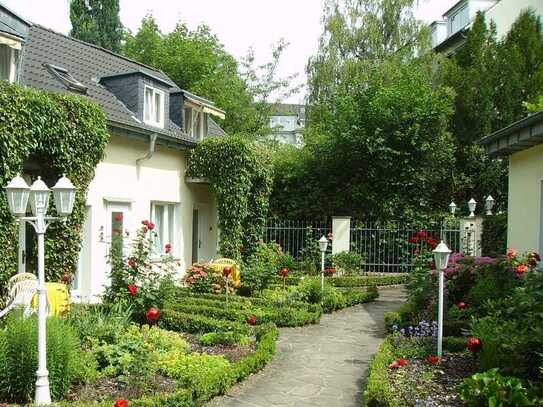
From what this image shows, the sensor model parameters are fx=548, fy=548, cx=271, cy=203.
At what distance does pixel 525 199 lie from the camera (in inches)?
456

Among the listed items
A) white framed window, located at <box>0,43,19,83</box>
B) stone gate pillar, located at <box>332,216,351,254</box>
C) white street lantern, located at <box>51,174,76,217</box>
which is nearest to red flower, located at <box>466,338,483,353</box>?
white street lantern, located at <box>51,174,76,217</box>

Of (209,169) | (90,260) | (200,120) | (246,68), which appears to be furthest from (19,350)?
(246,68)

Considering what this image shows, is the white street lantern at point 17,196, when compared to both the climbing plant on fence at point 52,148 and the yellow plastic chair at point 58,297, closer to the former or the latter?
the yellow plastic chair at point 58,297

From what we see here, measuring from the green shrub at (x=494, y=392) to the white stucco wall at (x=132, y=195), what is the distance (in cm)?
822

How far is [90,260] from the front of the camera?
13.3 m

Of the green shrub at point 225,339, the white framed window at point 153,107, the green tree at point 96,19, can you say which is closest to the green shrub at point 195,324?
the green shrub at point 225,339

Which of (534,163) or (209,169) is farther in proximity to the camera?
(209,169)

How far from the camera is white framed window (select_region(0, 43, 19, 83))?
11234 mm

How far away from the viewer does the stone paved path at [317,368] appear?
22.7ft

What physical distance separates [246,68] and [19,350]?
103 ft

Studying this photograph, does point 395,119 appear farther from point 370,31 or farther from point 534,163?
point 534,163

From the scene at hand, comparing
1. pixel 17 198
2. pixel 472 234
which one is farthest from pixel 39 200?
pixel 472 234

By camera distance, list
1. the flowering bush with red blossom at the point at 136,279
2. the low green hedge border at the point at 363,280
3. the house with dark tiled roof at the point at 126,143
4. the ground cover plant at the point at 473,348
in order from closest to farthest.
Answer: the ground cover plant at the point at 473,348
the flowering bush with red blossom at the point at 136,279
the house with dark tiled roof at the point at 126,143
the low green hedge border at the point at 363,280

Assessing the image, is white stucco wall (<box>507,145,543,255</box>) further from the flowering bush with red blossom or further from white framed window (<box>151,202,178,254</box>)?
white framed window (<box>151,202,178,254</box>)
